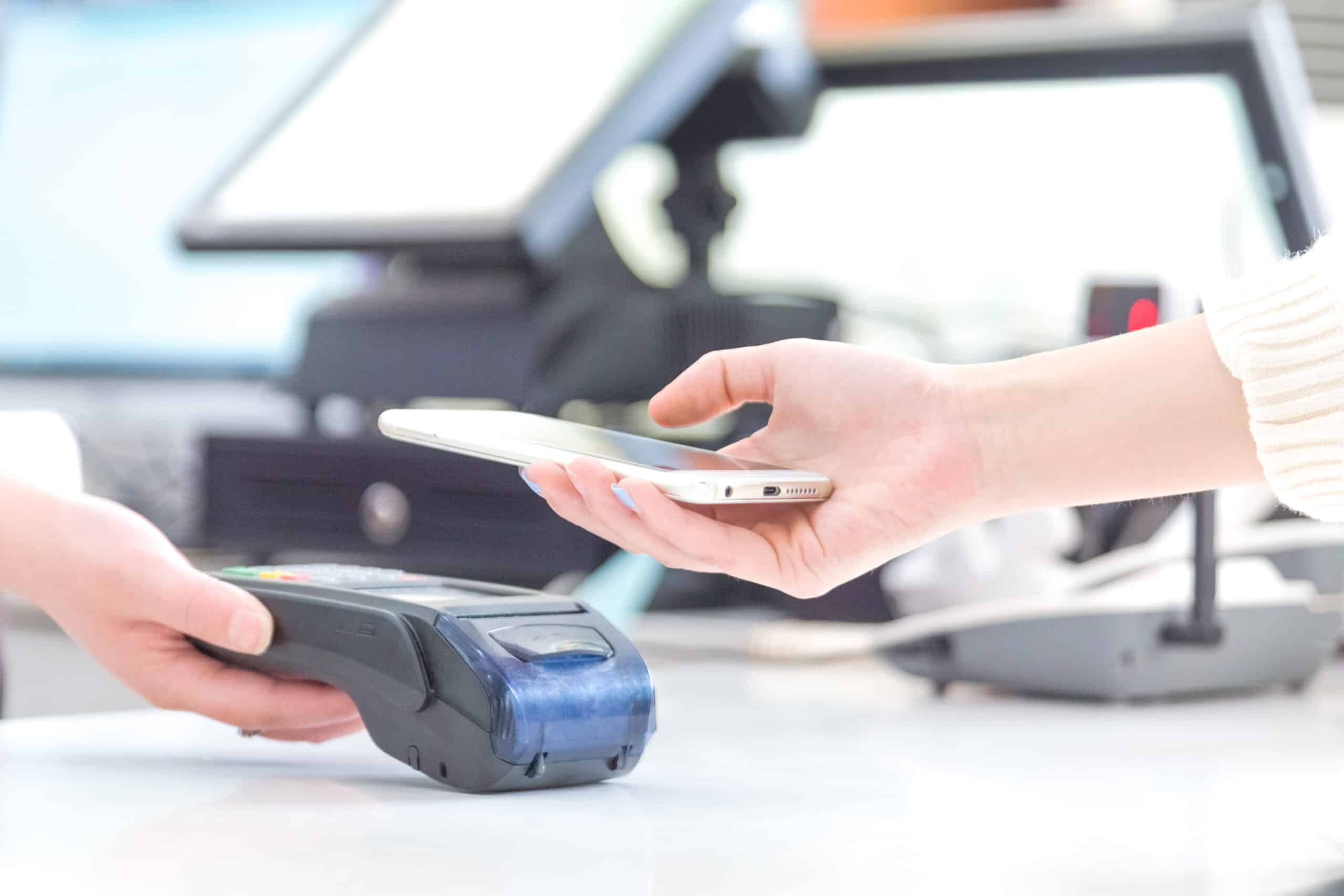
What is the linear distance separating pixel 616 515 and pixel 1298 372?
0.25 meters

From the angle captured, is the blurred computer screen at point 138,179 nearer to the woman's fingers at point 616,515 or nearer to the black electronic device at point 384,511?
the black electronic device at point 384,511

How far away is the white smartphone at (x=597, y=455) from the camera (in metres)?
0.55

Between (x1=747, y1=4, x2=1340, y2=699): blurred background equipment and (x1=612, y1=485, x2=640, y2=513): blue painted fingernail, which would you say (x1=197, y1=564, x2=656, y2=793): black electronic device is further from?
(x1=747, y1=4, x2=1340, y2=699): blurred background equipment

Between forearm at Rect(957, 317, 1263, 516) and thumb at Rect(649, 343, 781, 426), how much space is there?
8 centimetres

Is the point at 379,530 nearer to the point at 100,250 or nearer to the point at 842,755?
the point at 842,755

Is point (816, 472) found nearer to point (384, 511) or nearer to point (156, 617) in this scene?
point (156, 617)

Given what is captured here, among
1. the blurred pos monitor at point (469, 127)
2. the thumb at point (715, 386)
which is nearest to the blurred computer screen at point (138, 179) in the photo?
the blurred pos monitor at point (469, 127)

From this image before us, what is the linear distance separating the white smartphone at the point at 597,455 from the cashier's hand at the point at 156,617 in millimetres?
98

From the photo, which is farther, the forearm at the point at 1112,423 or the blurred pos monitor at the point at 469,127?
the blurred pos monitor at the point at 469,127

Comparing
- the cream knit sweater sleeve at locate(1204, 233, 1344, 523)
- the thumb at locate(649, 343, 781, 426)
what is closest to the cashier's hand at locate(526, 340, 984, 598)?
the thumb at locate(649, 343, 781, 426)

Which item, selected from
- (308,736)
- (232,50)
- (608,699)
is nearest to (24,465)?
(308,736)

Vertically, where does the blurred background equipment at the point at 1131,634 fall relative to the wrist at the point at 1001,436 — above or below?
below

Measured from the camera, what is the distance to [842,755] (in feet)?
2.13

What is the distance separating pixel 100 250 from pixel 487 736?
131 centimetres
